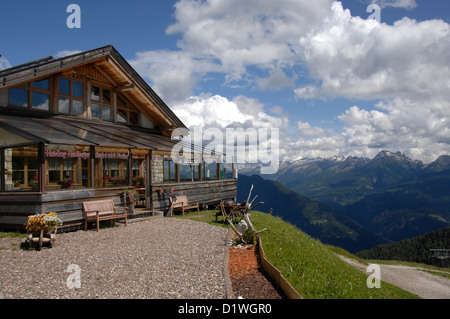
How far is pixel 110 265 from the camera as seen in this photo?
6828 mm

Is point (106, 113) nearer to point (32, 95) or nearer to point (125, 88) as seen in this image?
point (125, 88)

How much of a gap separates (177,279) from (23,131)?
7.88 m

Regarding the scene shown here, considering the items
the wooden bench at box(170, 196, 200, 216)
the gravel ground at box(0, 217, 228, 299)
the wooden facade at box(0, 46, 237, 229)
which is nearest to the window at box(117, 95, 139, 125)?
the wooden facade at box(0, 46, 237, 229)

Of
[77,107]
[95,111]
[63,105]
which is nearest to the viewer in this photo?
[63,105]

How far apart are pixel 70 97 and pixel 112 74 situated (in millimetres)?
2748

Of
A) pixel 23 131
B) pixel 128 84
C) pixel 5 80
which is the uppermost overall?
pixel 128 84

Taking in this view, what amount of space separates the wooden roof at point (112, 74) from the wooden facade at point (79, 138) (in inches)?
1.5

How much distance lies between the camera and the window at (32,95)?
42.2ft

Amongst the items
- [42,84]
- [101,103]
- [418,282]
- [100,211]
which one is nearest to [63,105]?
[42,84]

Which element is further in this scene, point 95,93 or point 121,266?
point 95,93

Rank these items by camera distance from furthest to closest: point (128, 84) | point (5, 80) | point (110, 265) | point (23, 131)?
point (128, 84), point (5, 80), point (23, 131), point (110, 265)

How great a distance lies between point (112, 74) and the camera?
657 inches

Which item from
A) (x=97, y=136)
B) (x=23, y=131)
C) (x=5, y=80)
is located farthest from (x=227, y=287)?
(x=5, y=80)
